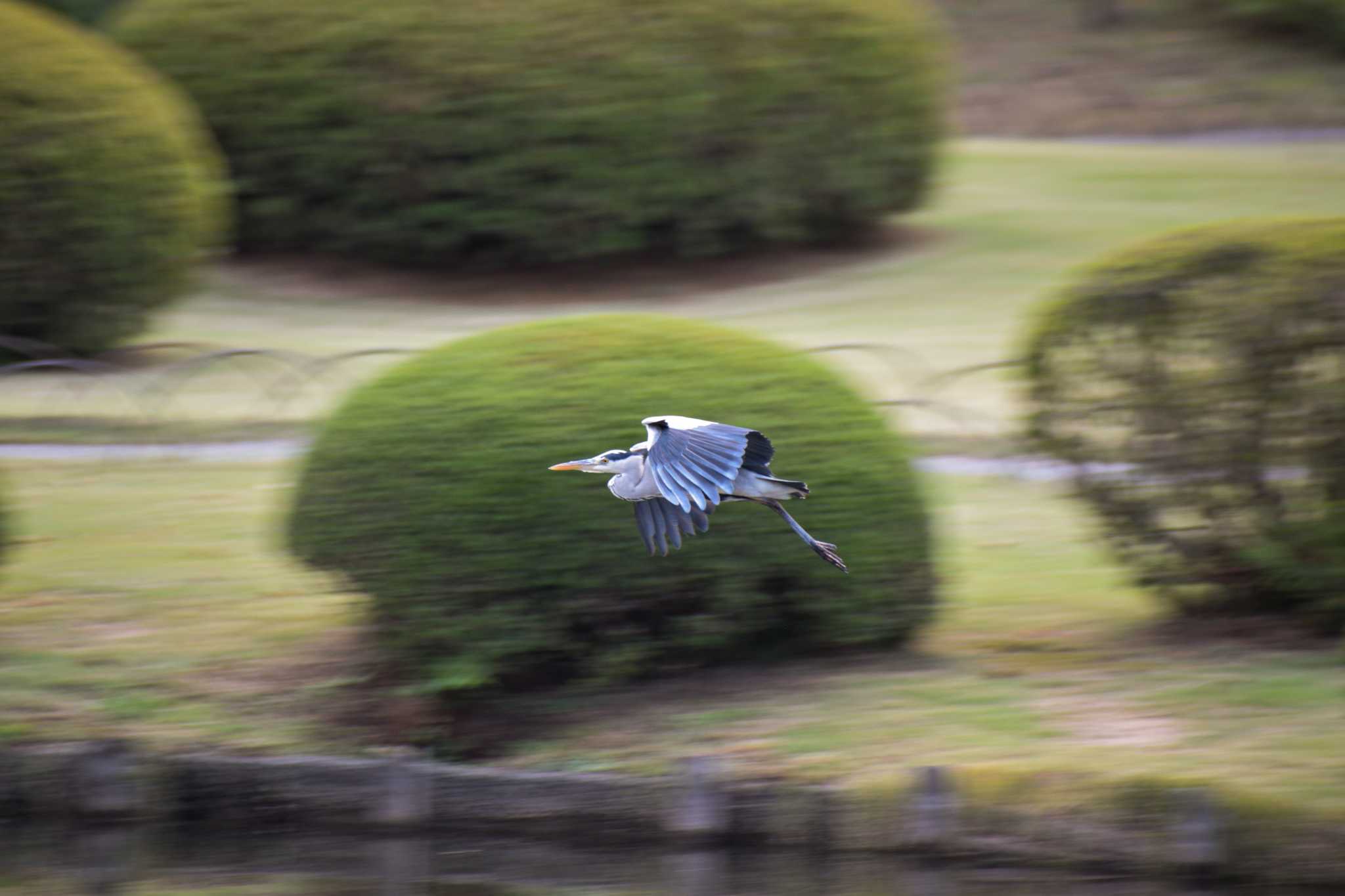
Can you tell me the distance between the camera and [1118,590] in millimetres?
6883

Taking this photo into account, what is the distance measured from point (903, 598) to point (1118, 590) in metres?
1.43

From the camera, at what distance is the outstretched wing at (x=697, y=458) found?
3480 millimetres

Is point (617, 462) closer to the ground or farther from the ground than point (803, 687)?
farther from the ground

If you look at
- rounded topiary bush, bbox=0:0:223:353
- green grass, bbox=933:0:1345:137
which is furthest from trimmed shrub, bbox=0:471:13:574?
green grass, bbox=933:0:1345:137

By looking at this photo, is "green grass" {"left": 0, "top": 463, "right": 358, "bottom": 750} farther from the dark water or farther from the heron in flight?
the heron in flight

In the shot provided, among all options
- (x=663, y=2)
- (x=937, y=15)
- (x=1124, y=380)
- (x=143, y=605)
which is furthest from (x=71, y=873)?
(x=937, y=15)

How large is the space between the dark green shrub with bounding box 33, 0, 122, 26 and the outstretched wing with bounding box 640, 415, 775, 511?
20.5m

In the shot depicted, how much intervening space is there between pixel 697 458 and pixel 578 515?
76.9 inches

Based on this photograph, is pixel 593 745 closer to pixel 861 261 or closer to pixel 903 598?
pixel 903 598

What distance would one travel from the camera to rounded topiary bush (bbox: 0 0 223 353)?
1171 centimetres

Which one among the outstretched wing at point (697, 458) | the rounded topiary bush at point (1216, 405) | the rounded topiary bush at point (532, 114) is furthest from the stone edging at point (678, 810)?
the rounded topiary bush at point (532, 114)

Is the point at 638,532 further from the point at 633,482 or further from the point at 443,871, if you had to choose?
the point at 633,482

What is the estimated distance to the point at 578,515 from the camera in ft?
18.0

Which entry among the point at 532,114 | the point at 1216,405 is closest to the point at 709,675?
the point at 1216,405
